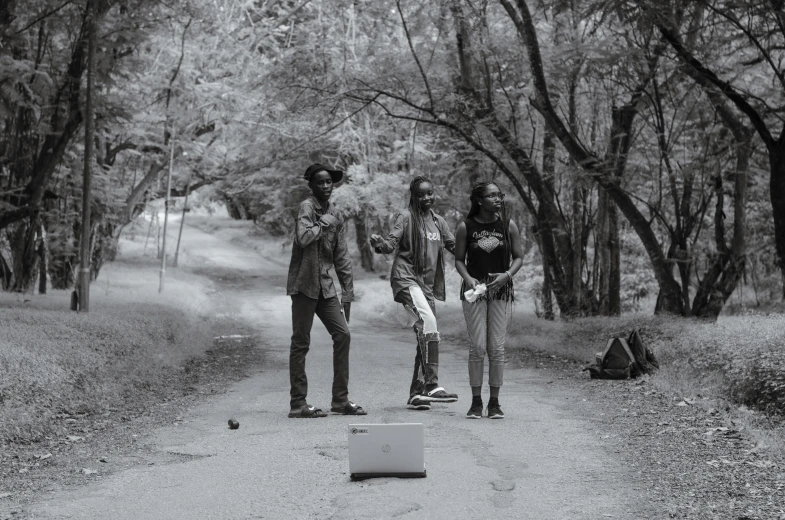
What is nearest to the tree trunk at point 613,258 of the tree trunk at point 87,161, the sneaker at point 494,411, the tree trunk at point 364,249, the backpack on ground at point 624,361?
the backpack on ground at point 624,361

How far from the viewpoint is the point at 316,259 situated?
8508mm

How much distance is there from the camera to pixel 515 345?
52.4 feet

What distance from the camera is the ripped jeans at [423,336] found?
8.72m

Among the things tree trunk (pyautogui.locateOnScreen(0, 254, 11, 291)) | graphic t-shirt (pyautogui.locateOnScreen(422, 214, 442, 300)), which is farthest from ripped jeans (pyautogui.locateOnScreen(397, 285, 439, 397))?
tree trunk (pyautogui.locateOnScreen(0, 254, 11, 291))

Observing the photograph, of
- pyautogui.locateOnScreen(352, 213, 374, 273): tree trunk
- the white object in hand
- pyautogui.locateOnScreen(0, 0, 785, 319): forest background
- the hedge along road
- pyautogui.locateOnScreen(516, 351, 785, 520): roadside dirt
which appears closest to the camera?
the hedge along road

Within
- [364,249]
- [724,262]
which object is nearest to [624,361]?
[724,262]

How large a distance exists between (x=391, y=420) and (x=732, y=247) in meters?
9.71

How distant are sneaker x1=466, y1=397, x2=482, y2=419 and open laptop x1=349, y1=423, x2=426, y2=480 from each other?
2.44 m

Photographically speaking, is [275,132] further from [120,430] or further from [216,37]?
[120,430]

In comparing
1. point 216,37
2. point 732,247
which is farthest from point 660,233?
point 216,37

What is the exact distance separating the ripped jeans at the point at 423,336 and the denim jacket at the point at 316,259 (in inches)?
24.8

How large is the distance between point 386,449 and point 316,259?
3.06 meters

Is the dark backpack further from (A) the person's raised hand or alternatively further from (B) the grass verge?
(B) the grass verge

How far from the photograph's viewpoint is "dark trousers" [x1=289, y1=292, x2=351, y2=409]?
8500mm
